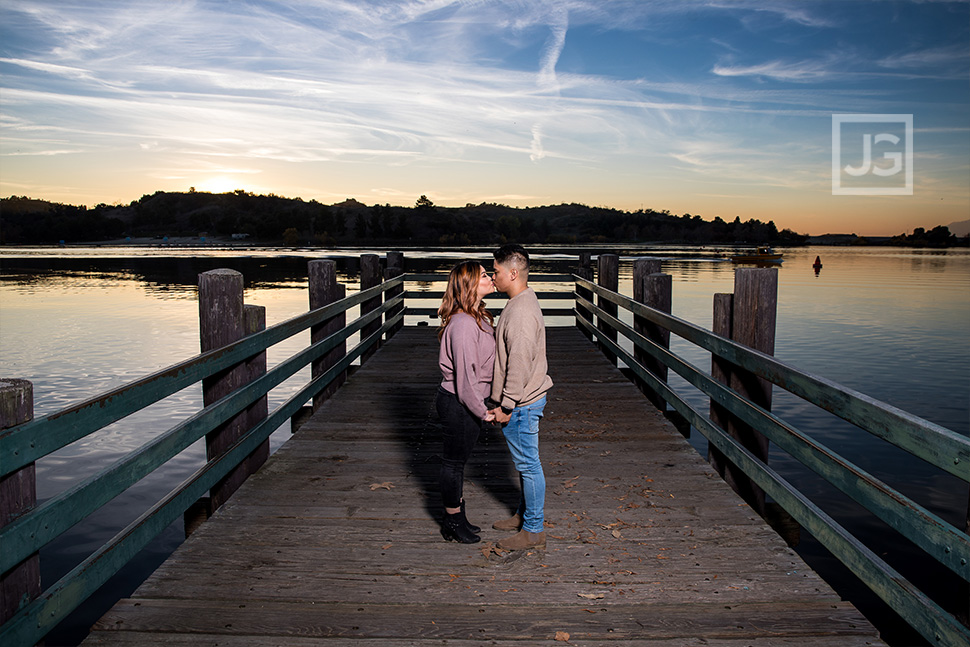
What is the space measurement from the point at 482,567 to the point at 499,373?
112cm

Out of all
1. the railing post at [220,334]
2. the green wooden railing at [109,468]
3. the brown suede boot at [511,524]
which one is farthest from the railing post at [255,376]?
the brown suede boot at [511,524]

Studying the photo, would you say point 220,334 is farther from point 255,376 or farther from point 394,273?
point 394,273

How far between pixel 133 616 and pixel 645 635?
2.50 m

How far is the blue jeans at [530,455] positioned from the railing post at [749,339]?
2018mm

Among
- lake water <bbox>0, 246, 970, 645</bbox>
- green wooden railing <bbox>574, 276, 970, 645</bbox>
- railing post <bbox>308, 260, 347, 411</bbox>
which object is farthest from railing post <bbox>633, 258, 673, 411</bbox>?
railing post <bbox>308, 260, 347, 411</bbox>

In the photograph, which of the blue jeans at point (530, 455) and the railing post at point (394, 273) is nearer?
the blue jeans at point (530, 455)

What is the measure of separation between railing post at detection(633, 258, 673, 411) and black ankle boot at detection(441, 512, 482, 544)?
13.1 feet

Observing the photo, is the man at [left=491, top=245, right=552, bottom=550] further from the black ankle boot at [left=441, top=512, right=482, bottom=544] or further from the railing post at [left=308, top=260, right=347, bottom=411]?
the railing post at [left=308, top=260, right=347, bottom=411]

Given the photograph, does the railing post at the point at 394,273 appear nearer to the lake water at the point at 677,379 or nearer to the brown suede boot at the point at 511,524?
the lake water at the point at 677,379

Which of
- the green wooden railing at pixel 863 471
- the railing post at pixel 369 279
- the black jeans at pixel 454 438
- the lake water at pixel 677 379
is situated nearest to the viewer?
the green wooden railing at pixel 863 471

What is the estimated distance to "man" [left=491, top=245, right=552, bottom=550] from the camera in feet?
12.9

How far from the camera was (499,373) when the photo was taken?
13.3ft

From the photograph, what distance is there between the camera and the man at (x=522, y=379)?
3932 mm

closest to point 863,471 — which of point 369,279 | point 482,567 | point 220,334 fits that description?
point 482,567
